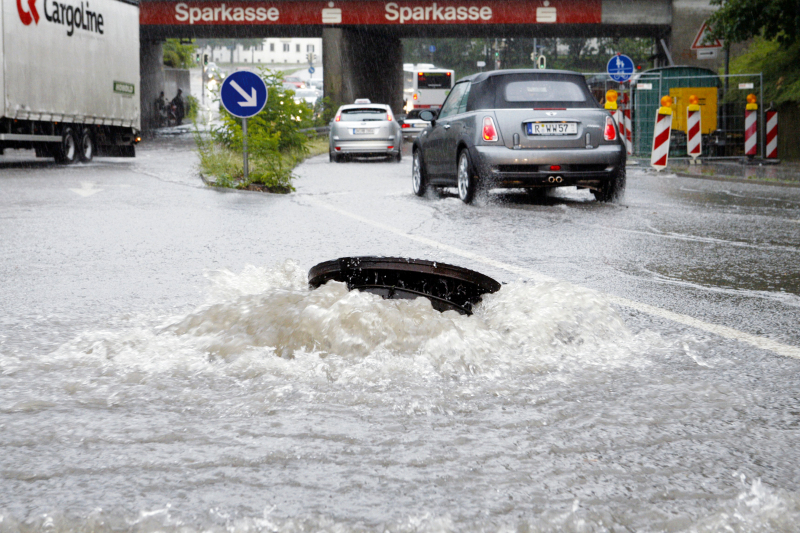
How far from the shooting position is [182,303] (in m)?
6.23

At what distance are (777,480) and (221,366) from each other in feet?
7.54

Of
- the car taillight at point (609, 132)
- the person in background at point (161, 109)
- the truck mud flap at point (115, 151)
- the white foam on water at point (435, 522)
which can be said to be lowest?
the white foam on water at point (435, 522)

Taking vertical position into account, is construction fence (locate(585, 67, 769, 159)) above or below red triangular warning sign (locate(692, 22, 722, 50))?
below

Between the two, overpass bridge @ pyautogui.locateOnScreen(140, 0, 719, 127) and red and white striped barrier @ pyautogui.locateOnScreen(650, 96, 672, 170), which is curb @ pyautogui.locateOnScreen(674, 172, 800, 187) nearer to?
red and white striped barrier @ pyautogui.locateOnScreen(650, 96, 672, 170)

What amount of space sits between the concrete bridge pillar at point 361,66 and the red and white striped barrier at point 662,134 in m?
26.0

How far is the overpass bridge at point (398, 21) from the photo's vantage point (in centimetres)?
4216

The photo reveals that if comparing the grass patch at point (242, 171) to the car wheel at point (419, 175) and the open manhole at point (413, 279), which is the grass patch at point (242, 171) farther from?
the open manhole at point (413, 279)

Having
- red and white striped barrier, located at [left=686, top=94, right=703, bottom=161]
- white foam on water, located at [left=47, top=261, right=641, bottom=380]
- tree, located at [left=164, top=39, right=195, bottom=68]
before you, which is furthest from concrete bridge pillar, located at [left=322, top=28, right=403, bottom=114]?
white foam on water, located at [left=47, top=261, right=641, bottom=380]

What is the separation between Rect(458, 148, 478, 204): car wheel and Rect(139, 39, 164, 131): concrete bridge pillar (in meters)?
37.4

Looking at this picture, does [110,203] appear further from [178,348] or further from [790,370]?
[790,370]

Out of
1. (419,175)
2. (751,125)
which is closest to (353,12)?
(751,125)

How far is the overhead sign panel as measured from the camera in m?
43.5

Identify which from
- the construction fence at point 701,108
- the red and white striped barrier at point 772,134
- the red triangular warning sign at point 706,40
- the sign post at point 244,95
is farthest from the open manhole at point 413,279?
the construction fence at point 701,108

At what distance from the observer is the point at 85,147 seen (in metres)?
24.3
